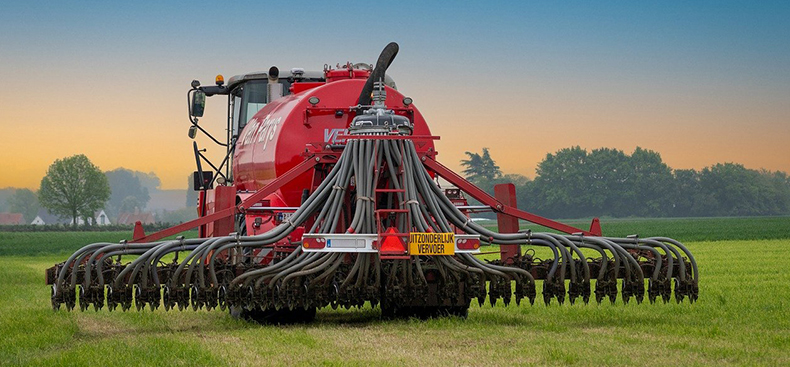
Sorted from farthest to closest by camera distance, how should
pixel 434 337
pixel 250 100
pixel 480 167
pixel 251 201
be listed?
pixel 480 167
pixel 250 100
pixel 251 201
pixel 434 337

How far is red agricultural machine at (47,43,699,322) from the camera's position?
11.4 m

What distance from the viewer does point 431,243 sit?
11.2 meters

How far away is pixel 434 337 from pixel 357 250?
3.83ft

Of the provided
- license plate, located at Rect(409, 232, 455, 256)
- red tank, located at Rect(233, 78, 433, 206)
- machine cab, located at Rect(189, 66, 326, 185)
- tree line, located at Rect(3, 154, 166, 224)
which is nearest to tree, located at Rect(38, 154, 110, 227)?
tree line, located at Rect(3, 154, 166, 224)

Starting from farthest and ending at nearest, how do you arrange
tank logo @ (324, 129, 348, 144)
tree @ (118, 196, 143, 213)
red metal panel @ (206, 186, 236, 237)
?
tree @ (118, 196, 143, 213) < tank logo @ (324, 129, 348, 144) < red metal panel @ (206, 186, 236, 237)

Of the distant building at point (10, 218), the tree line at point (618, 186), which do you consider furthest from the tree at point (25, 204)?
the tree line at point (618, 186)

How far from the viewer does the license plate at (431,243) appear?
11.1m

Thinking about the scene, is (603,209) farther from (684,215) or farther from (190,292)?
(190,292)

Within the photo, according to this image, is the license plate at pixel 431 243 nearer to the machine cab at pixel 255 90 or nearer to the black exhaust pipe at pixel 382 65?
the black exhaust pipe at pixel 382 65

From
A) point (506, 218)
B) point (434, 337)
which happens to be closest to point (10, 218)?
point (506, 218)

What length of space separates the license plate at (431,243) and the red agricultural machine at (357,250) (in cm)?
1

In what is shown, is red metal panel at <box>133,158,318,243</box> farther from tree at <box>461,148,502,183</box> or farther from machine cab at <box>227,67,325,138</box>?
tree at <box>461,148,502,183</box>

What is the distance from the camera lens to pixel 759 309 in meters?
13.4

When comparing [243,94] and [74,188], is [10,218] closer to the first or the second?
[74,188]
